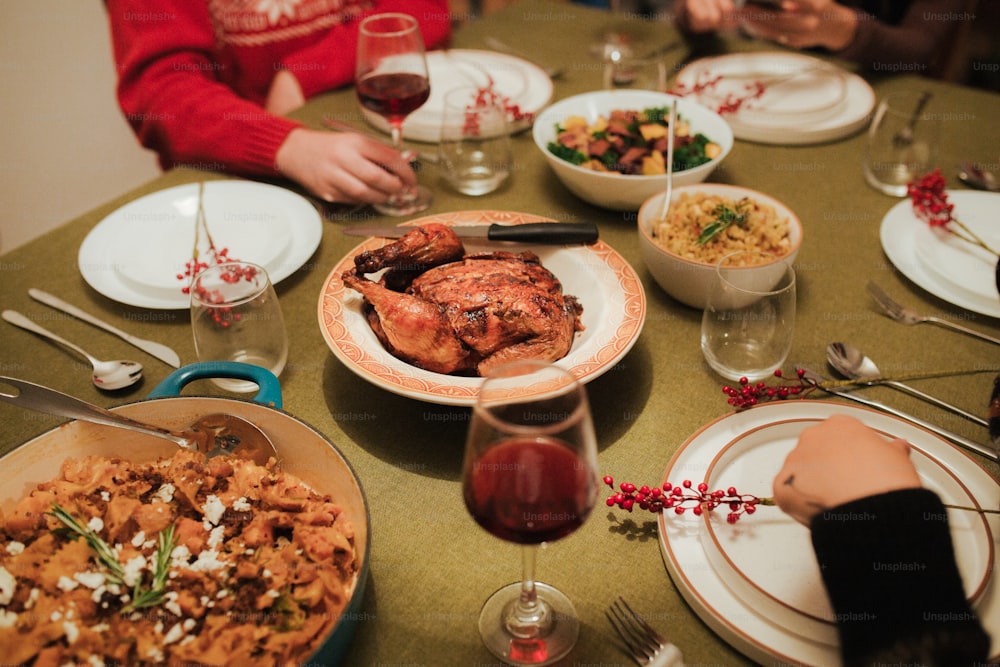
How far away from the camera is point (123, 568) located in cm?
86

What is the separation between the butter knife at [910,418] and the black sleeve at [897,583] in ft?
1.31

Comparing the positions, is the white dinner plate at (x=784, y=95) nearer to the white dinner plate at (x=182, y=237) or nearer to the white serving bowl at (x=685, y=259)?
the white serving bowl at (x=685, y=259)

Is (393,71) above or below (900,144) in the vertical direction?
above

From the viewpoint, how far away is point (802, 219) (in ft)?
5.60

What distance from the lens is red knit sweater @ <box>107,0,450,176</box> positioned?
1860 millimetres

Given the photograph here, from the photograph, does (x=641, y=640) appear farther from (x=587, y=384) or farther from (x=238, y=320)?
(x=238, y=320)

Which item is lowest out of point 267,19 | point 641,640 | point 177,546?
point 641,640

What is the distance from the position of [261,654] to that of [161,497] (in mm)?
283

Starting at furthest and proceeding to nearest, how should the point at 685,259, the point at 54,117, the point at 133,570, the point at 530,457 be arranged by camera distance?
the point at 54,117, the point at 685,259, the point at 133,570, the point at 530,457

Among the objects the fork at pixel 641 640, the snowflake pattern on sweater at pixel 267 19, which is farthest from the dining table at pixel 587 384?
the snowflake pattern on sweater at pixel 267 19

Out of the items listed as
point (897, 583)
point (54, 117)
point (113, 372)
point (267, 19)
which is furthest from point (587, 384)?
point (54, 117)

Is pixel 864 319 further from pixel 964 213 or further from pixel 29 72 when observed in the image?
pixel 29 72

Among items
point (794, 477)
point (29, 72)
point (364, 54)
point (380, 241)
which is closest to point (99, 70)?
point (29, 72)

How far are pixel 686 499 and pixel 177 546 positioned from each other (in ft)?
2.16
